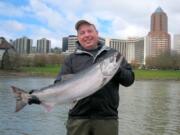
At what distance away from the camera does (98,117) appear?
6645 millimetres

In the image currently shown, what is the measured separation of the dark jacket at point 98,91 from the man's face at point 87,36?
0.35 ft

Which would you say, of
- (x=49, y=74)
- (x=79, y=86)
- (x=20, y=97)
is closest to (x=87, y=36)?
(x=79, y=86)

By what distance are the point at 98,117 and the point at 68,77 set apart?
0.90 meters

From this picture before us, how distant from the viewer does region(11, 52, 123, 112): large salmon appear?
5.98m

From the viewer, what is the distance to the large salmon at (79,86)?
5.98 metres

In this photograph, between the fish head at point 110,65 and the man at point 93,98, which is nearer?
the fish head at point 110,65

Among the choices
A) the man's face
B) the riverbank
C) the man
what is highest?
the riverbank

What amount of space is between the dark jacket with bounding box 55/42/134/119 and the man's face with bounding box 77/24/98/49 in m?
0.11

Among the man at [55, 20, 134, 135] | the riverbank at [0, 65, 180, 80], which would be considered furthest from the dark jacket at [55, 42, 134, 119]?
the riverbank at [0, 65, 180, 80]

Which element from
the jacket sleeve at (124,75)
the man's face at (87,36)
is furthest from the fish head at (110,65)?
the man's face at (87,36)

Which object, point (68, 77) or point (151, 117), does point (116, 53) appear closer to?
point (68, 77)

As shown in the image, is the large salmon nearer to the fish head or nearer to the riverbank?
the fish head

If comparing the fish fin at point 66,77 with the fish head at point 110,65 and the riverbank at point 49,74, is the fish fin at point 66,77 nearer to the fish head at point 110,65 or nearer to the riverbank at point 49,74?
the fish head at point 110,65

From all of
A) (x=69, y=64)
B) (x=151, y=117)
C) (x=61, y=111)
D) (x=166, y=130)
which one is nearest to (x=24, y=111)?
(x=61, y=111)
